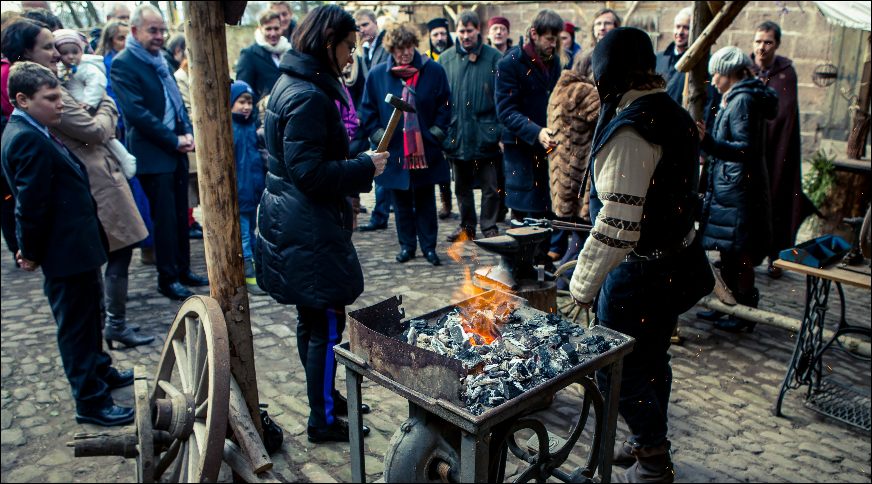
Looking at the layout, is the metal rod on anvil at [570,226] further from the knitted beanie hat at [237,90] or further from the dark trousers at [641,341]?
the knitted beanie hat at [237,90]

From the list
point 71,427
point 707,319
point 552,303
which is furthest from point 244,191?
point 707,319

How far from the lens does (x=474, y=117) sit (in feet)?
24.1

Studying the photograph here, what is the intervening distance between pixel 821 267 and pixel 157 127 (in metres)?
5.38

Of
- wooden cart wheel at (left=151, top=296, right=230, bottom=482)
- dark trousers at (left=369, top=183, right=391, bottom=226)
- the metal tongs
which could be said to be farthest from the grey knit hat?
dark trousers at (left=369, top=183, right=391, bottom=226)

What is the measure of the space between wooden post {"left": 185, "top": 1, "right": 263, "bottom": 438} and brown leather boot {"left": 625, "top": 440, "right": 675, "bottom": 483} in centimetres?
209

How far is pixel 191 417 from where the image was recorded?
304cm

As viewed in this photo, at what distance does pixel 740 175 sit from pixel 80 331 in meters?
4.97

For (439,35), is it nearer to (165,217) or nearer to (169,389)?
(165,217)

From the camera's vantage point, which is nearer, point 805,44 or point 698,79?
point 698,79

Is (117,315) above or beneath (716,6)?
beneath

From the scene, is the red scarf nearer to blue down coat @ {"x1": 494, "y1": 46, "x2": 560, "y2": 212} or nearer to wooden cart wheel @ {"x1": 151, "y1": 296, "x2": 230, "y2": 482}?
blue down coat @ {"x1": 494, "y1": 46, "x2": 560, "y2": 212}

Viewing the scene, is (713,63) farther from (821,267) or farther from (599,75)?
(599,75)

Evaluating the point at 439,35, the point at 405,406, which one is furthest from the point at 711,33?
the point at 439,35

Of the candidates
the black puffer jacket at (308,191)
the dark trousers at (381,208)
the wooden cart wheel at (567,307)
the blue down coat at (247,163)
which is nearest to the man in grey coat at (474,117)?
the dark trousers at (381,208)
